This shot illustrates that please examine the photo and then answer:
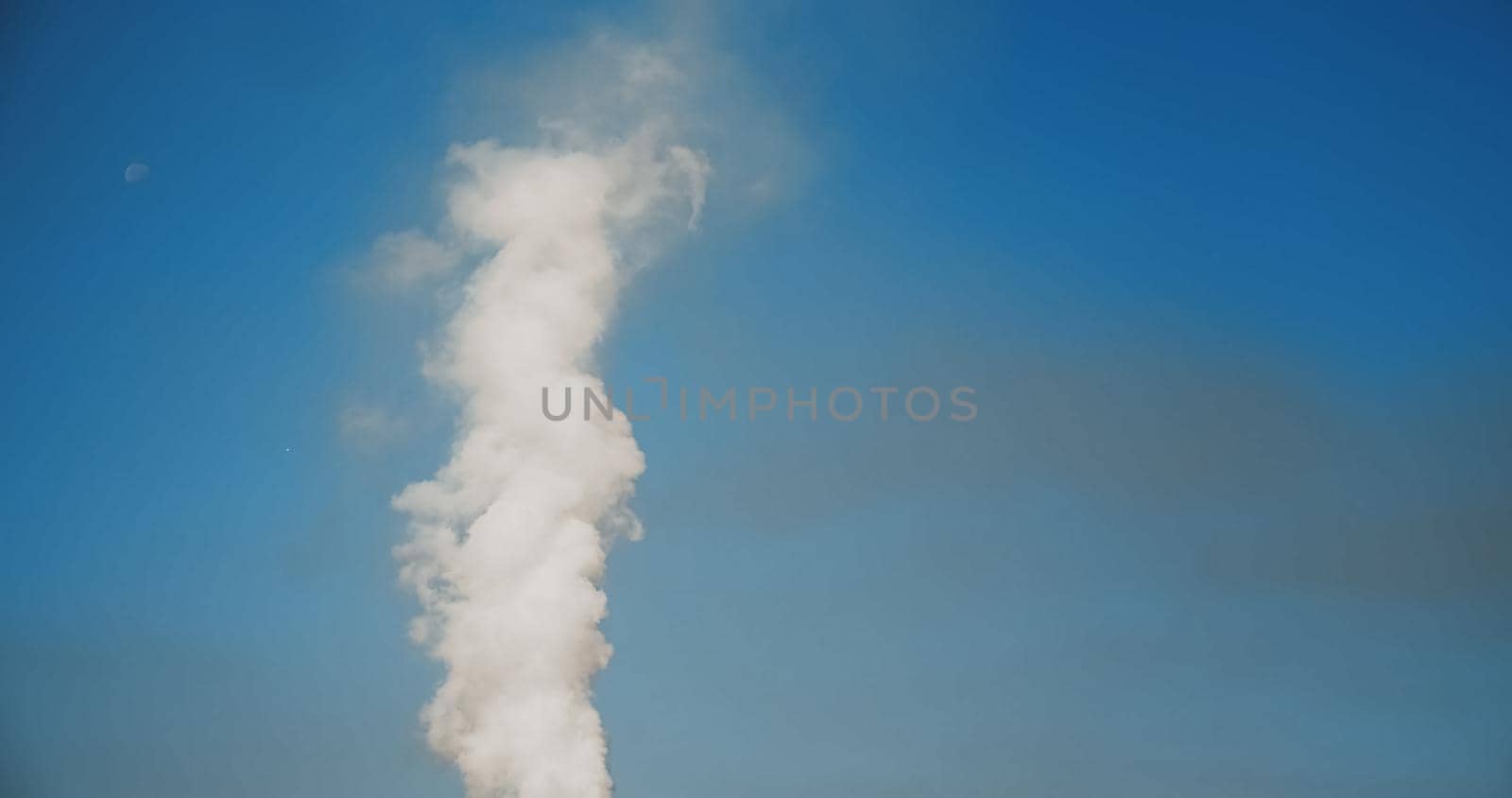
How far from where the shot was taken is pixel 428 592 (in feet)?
235

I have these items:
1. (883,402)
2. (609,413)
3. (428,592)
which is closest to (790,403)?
(883,402)

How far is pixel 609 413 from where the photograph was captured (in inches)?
2869

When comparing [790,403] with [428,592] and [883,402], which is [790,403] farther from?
[428,592]

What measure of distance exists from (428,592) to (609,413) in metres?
10.3

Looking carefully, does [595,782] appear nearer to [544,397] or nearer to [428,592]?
[428,592]

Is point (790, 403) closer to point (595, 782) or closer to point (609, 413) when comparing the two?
point (609, 413)

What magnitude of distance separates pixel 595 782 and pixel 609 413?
589 inches

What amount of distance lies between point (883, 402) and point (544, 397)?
14.8 metres

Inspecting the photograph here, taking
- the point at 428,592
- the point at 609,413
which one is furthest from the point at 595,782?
the point at 609,413

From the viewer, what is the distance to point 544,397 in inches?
2938

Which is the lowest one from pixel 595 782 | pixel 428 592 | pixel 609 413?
pixel 595 782

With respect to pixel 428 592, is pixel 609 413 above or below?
above

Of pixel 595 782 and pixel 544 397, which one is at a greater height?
pixel 544 397

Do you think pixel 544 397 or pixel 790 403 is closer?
pixel 790 403
